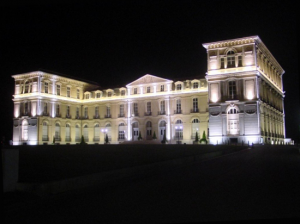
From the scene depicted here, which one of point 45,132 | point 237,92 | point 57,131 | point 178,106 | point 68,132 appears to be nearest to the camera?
point 237,92

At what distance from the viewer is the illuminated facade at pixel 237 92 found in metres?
45.7

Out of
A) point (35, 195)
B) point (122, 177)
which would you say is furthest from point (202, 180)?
point (35, 195)

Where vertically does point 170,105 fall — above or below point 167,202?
above

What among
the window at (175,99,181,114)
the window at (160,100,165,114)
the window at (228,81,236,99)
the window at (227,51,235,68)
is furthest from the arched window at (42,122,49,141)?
the window at (227,51,235,68)

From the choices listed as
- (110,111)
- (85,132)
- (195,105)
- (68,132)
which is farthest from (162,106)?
(68,132)

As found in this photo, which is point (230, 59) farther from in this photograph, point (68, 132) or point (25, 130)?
point (25, 130)

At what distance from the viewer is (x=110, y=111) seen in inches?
2457

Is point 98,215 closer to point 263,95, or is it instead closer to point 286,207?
point 286,207

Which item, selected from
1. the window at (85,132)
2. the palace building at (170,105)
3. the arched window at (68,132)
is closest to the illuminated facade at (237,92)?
the palace building at (170,105)

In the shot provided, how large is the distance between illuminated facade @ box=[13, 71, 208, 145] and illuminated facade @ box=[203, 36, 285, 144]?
6111 millimetres

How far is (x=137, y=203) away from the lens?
9102 millimetres

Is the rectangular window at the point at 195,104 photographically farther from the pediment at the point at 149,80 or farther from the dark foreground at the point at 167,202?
the dark foreground at the point at 167,202

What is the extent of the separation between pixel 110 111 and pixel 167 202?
177ft

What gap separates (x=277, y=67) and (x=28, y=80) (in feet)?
140
